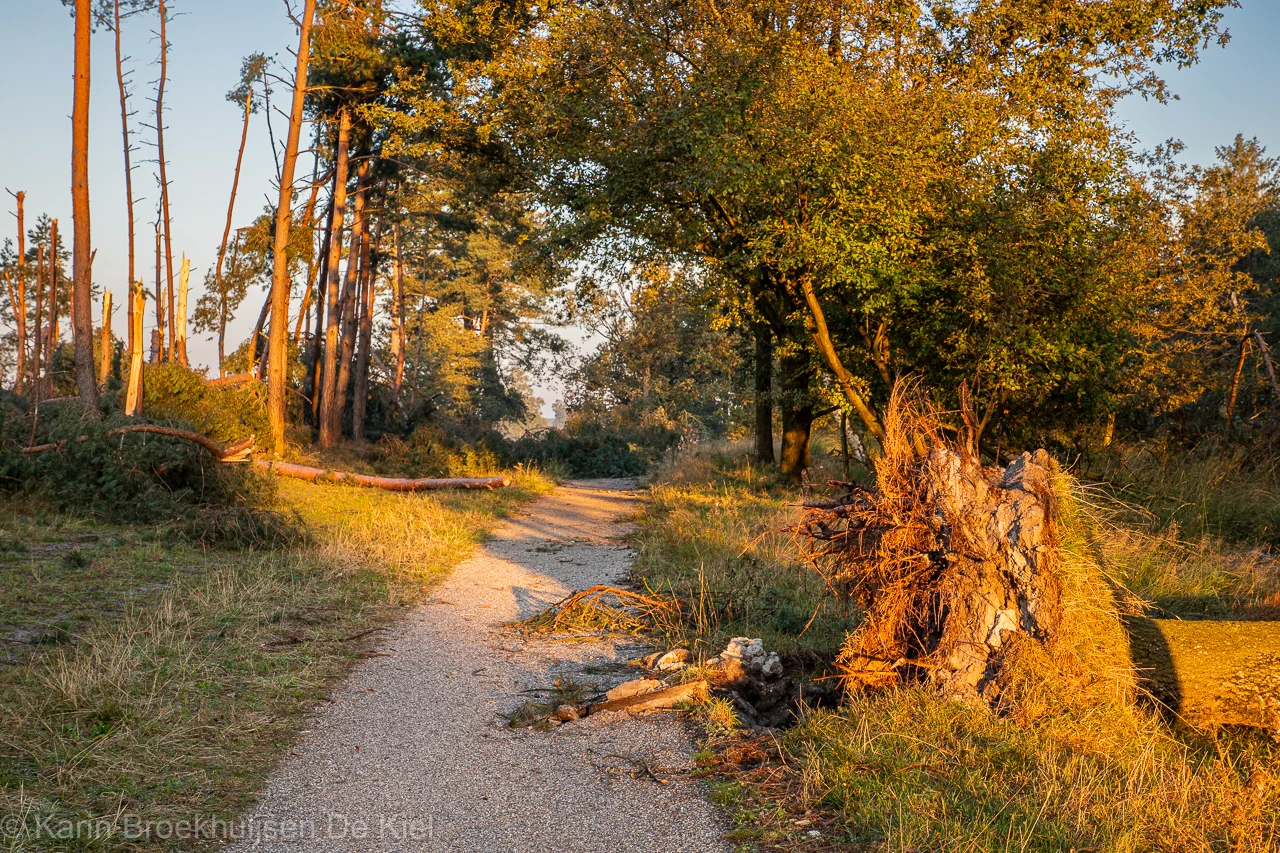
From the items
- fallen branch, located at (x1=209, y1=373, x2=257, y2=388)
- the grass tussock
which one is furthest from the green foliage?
the grass tussock

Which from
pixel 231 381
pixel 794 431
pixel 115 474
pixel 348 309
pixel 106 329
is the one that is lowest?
pixel 115 474

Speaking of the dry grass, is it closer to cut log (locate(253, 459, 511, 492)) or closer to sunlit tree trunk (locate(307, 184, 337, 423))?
cut log (locate(253, 459, 511, 492))

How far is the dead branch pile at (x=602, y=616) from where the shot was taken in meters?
7.84

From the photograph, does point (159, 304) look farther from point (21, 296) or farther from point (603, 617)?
point (603, 617)

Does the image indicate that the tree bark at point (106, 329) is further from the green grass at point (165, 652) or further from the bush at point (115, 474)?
the green grass at point (165, 652)

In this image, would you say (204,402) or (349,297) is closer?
(204,402)

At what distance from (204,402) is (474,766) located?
1520 cm

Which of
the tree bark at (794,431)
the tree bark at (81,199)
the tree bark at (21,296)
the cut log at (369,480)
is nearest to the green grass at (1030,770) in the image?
the tree bark at (794,431)

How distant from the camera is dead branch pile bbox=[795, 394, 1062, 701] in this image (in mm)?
5441

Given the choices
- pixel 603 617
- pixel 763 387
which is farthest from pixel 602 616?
pixel 763 387

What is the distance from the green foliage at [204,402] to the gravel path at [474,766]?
1023 centimetres

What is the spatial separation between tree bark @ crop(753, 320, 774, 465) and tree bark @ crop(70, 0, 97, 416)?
12.3 meters

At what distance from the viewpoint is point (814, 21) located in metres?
16.1

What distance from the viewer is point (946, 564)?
221 inches
